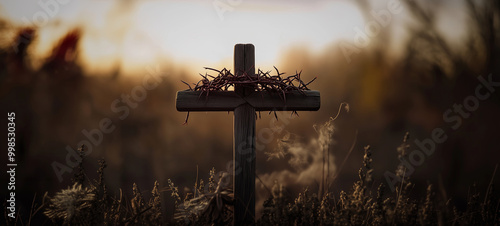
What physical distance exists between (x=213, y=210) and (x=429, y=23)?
3.59m

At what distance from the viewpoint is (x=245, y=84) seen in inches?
106

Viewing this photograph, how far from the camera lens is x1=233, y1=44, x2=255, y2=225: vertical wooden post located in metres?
2.63

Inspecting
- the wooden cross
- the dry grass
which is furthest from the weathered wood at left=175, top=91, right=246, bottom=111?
the dry grass

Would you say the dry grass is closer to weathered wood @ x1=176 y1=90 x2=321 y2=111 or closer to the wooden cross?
the wooden cross

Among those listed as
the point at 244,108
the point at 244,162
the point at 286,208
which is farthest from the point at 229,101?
the point at 286,208

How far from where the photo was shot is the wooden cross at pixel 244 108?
2656 millimetres

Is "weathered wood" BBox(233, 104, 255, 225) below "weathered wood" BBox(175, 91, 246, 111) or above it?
below

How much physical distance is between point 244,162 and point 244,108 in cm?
36

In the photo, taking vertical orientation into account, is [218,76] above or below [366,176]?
above

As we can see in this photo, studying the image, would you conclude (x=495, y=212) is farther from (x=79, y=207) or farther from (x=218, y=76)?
(x=79, y=207)

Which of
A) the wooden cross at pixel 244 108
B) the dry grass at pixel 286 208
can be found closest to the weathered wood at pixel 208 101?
the wooden cross at pixel 244 108

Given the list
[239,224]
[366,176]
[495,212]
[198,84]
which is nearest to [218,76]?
[198,84]

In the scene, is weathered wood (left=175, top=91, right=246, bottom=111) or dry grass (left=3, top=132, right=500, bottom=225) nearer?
dry grass (left=3, top=132, right=500, bottom=225)

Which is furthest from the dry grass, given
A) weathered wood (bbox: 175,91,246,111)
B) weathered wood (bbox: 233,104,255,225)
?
weathered wood (bbox: 175,91,246,111)
